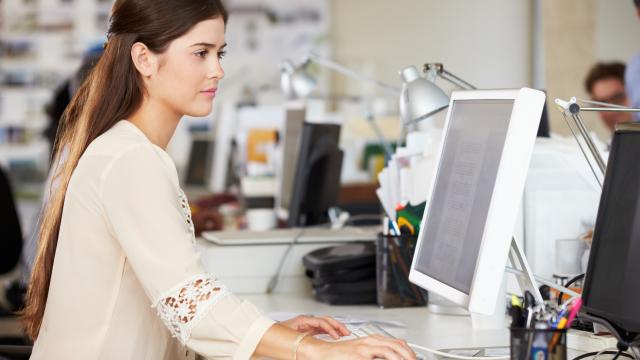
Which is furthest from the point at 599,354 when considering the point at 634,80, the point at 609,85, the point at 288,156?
the point at 609,85

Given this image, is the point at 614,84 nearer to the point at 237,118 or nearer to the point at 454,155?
the point at 237,118

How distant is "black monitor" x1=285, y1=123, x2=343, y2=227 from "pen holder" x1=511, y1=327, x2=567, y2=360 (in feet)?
5.99

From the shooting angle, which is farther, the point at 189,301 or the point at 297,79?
the point at 297,79

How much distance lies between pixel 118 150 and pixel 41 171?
6126 millimetres

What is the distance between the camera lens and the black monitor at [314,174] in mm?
2941

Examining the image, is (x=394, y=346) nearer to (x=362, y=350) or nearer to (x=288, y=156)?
(x=362, y=350)

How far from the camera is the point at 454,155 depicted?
59.3 inches

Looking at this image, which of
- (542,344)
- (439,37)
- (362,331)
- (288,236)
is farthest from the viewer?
(439,37)

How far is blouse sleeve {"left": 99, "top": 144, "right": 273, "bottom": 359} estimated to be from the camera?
137 centimetres

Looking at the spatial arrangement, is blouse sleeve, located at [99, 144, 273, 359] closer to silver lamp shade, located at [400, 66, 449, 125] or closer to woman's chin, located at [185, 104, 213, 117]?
woman's chin, located at [185, 104, 213, 117]

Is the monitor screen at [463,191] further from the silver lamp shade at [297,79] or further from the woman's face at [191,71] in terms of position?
the silver lamp shade at [297,79]

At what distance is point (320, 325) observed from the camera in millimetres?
1613

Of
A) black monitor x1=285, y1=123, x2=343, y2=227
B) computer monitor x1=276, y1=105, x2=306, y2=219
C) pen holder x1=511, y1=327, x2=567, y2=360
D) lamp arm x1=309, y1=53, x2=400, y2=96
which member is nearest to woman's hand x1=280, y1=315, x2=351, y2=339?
pen holder x1=511, y1=327, x2=567, y2=360

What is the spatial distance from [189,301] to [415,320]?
627 mm
